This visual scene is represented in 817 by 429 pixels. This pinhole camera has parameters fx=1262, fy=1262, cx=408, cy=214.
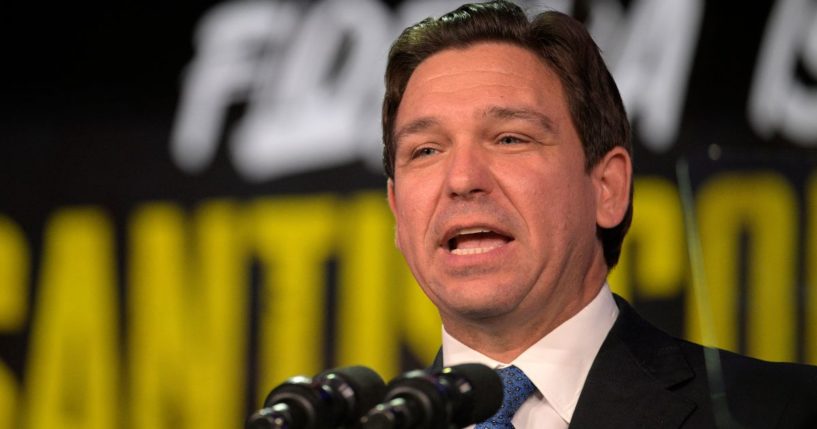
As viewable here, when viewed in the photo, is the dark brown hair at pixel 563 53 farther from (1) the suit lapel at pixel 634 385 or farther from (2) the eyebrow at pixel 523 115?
(1) the suit lapel at pixel 634 385

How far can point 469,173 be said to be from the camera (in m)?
1.71

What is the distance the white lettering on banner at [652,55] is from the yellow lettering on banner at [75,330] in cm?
155

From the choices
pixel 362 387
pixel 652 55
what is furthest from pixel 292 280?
pixel 362 387

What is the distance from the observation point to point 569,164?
1818mm

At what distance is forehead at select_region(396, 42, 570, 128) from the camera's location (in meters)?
1.79

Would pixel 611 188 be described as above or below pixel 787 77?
below

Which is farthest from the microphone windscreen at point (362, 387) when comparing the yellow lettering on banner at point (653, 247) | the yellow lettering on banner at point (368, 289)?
the yellow lettering on banner at point (368, 289)

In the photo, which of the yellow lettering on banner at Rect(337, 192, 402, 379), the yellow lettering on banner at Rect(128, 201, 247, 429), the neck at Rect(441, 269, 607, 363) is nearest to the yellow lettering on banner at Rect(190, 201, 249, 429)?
the yellow lettering on banner at Rect(128, 201, 247, 429)

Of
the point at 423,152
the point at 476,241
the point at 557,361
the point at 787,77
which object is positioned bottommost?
the point at 557,361

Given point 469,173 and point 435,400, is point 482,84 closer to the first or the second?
point 469,173

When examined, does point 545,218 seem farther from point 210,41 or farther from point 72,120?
point 72,120

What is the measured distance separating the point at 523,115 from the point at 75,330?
7.47ft

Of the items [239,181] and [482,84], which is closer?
[482,84]

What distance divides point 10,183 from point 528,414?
2444 millimetres
